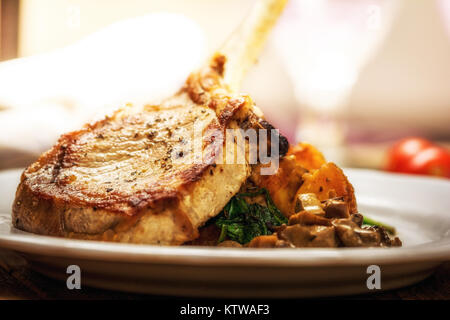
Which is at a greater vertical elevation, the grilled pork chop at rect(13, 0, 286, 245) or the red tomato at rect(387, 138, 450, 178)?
the red tomato at rect(387, 138, 450, 178)

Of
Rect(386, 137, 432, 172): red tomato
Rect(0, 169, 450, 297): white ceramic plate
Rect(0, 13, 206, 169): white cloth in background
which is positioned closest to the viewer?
Rect(0, 169, 450, 297): white ceramic plate

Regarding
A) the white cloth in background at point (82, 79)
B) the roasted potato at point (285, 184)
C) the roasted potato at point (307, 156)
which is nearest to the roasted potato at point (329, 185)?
the roasted potato at point (285, 184)

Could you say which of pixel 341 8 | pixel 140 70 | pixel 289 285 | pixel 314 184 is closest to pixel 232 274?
pixel 289 285

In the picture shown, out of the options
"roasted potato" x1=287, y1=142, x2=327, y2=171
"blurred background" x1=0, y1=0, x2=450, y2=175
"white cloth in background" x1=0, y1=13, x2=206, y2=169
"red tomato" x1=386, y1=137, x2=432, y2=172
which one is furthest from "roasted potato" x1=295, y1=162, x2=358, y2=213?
"red tomato" x1=386, y1=137, x2=432, y2=172

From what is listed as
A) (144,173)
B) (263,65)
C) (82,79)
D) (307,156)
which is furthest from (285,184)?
(263,65)

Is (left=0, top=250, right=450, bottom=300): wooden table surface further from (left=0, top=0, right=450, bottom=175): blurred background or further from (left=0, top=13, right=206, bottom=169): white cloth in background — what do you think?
(left=0, top=13, right=206, bottom=169): white cloth in background
